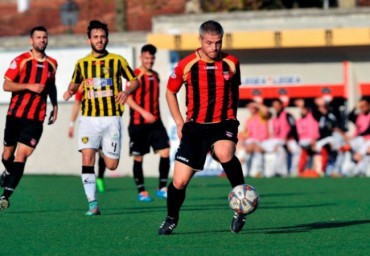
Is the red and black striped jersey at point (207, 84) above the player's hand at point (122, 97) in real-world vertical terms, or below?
above

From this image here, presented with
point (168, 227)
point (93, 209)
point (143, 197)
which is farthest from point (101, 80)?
point (143, 197)

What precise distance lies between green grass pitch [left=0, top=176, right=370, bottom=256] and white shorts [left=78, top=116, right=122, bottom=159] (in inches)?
30.9

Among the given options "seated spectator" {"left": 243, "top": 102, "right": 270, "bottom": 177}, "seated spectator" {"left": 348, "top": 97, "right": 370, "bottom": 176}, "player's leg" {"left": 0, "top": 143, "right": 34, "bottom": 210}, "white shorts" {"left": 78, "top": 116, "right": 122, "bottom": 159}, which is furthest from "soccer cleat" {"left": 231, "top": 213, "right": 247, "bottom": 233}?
"seated spectator" {"left": 243, "top": 102, "right": 270, "bottom": 177}

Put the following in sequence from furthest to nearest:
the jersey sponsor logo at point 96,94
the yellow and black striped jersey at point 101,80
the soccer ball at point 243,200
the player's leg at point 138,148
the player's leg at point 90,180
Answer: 1. the player's leg at point 138,148
2. the jersey sponsor logo at point 96,94
3. the yellow and black striped jersey at point 101,80
4. the player's leg at point 90,180
5. the soccer ball at point 243,200

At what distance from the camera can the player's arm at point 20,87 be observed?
14266 mm

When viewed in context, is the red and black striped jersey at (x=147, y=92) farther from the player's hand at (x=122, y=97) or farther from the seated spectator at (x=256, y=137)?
the seated spectator at (x=256, y=137)

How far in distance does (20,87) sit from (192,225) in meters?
3.18

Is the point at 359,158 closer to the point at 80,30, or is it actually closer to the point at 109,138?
the point at 109,138

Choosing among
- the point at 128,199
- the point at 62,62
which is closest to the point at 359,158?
the point at 62,62

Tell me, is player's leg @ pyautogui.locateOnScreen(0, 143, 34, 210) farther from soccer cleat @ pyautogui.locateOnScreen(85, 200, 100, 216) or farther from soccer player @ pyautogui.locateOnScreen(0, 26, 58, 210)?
soccer cleat @ pyautogui.locateOnScreen(85, 200, 100, 216)

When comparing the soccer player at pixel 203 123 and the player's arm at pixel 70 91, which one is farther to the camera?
the player's arm at pixel 70 91

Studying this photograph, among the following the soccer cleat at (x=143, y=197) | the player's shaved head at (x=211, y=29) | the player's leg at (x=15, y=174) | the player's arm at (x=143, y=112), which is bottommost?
the soccer cleat at (x=143, y=197)

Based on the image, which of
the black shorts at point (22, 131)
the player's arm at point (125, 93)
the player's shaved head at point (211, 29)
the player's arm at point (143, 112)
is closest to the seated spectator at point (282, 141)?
the player's arm at point (143, 112)

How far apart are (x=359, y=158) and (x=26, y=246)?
666 inches
